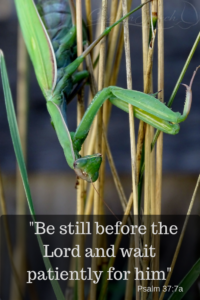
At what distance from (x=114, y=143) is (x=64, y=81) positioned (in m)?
0.44

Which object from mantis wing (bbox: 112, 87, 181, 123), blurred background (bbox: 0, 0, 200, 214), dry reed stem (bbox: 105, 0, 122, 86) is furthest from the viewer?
blurred background (bbox: 0, 0, 200, 214)

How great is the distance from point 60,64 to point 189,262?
0.83 m

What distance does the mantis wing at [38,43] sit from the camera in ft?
1.76

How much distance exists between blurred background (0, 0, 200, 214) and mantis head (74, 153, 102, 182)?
1.61ft

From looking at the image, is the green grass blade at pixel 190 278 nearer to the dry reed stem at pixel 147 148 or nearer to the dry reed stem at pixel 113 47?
the dry reed stem at pixel 147 148

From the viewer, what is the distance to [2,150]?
98cm

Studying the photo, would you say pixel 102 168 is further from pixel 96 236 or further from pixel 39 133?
pixel 39 133

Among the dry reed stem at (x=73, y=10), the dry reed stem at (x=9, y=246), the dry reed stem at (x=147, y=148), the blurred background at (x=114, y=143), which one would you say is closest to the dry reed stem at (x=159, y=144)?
the dry reed stem at (x=147, y=148)

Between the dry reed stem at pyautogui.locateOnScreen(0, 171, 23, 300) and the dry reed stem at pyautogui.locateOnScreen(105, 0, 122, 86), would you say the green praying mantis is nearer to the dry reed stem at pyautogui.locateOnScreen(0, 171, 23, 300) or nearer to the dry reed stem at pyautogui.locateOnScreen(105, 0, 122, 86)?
the dry reed stem at pyautogui.locateOnScreen(105, 0, 122, 86)

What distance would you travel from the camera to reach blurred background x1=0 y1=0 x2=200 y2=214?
0.89 m

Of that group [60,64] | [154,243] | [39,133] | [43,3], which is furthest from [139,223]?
[39,133]

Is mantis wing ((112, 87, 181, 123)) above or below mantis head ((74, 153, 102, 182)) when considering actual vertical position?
above

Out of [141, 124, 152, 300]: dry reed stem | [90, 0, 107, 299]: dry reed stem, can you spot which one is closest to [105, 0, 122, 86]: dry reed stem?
[90, 0, 107, 299]: dry reed stem

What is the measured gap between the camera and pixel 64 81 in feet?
1.84
